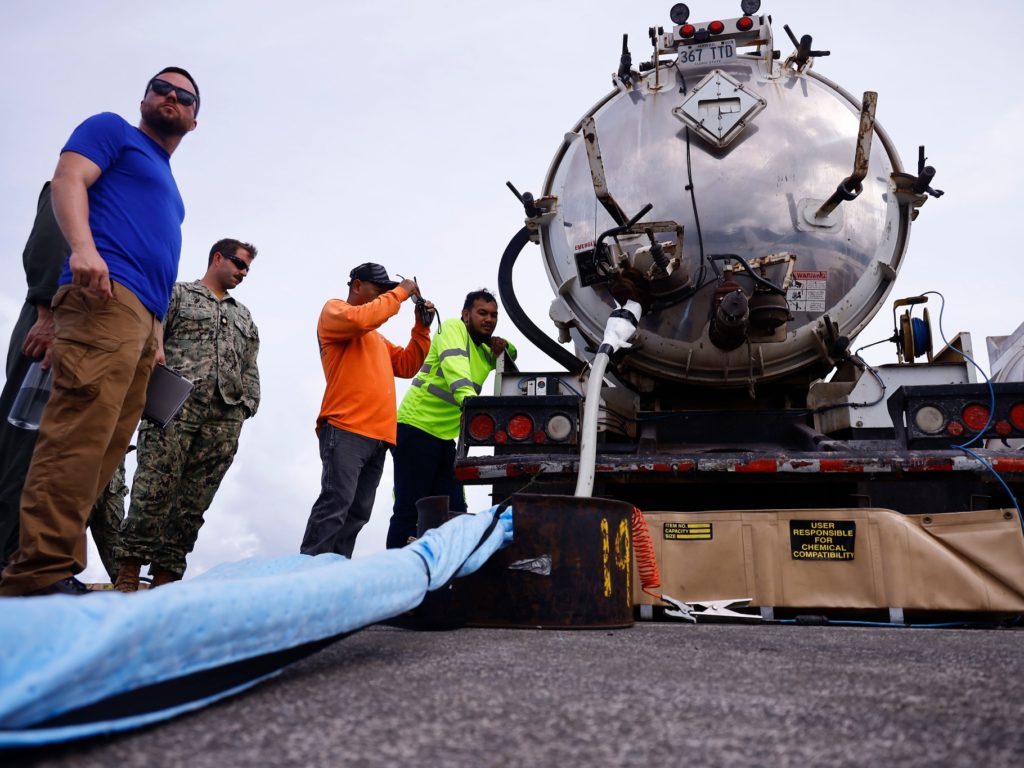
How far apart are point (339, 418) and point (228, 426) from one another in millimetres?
572

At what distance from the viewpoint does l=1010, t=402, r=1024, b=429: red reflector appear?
2.96 meters

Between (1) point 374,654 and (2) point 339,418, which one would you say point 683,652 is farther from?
(2) point 339,418

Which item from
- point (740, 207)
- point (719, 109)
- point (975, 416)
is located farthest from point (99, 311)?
point (975, 416)

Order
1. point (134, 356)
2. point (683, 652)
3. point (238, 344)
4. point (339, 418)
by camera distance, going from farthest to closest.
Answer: point (238, 344), point (339, 418), point (134, 356), point (683, 652)

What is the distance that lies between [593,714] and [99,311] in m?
1.94

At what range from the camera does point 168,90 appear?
2.73 meters

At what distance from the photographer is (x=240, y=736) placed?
86cm

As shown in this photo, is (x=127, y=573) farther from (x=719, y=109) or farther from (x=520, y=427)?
(x=719, y=109)

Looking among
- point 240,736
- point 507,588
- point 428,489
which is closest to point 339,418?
point 428,489

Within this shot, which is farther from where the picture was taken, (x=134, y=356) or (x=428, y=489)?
(x=428, y=489)

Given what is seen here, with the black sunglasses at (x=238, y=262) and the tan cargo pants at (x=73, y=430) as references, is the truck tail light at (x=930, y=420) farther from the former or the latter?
the black sunglasses at (x=238, y=262)

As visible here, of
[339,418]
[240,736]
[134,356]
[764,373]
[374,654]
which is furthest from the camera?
[339,418]

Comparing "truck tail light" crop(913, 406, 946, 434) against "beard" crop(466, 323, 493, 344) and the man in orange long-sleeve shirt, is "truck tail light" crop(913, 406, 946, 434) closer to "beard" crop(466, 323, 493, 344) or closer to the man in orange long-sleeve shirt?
the man in orange long-sleeve shirt

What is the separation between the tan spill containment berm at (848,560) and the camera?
277 cm
